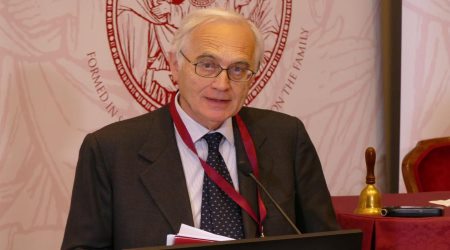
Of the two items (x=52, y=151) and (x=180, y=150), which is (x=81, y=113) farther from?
(x=180, y=150)

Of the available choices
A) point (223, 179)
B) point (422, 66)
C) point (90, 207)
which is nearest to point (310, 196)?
point (223, 179)

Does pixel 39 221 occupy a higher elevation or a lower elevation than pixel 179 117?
lower

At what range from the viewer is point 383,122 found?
4.38 metres

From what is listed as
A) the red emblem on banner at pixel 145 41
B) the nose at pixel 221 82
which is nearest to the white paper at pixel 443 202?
the nose at pixel 221 82

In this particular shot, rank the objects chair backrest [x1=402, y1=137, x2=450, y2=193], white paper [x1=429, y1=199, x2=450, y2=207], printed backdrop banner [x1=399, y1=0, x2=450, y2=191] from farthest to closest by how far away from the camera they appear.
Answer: printed backdrop banner [x1=399, y1=0, x2=450, y2=191] → chair backrest [x1=402, y1=137, x2=450, y2=193] → white paper [x1=429, y1=199, x2=450, y2=207]

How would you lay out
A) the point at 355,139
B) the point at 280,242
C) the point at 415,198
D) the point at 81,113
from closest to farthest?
the point at 280,242 < the point at 415,198 < the point at 81,113 < the point at 355,139

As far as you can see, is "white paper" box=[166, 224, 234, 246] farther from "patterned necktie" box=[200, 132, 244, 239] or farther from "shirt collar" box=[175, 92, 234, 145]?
"shirt collar" box=[175, 92, 234, 145]

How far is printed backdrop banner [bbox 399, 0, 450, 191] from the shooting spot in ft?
13.5

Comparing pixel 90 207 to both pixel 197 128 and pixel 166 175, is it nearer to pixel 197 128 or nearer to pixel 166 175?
pixel 166 175

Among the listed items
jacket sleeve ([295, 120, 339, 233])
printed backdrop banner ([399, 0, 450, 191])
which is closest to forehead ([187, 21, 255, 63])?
jacket sleeve ([295, 120, 339, 233])

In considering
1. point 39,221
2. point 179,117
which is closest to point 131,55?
point 39,221

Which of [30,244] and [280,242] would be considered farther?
[30,244]

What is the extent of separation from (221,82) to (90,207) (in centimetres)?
54

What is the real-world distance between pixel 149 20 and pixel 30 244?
47.9 inches
